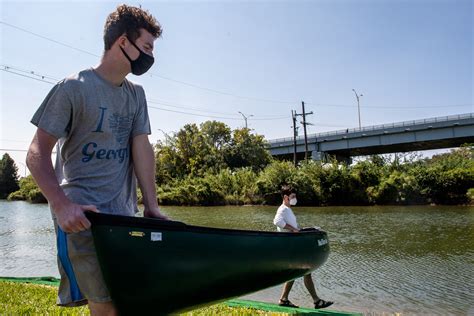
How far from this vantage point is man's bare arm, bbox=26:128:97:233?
68.8 inches

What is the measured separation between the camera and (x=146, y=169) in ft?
7.71

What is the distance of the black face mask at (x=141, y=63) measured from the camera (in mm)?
2139

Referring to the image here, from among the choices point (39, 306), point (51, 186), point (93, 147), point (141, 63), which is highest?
point (141, 63)

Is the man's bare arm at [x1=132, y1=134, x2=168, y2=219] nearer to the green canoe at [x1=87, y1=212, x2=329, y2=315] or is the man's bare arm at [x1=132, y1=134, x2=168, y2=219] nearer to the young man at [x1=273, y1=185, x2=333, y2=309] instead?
the green canoe at [x1=87, y1=212, x2=329, y2=315]

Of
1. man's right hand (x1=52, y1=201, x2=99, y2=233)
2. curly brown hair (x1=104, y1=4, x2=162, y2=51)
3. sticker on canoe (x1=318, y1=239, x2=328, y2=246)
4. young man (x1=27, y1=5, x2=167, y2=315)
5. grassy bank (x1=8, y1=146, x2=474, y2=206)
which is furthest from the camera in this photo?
grassy bank (x1=8, y1=146, x2=474, y2=206)

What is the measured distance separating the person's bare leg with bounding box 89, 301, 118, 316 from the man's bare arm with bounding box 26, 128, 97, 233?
407 mm

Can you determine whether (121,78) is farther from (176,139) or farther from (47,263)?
(176,139)

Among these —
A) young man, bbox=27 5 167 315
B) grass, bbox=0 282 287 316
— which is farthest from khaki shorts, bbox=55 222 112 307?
grass, bbox=0 282 287 316

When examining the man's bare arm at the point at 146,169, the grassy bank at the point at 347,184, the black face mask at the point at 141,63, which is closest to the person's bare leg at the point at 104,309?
the man's bare arm at the point at 146,169

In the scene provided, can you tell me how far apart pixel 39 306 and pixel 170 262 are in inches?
134

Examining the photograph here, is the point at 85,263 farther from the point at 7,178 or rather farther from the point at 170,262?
the point at 7,178

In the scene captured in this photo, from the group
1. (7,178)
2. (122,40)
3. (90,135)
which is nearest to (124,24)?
(122,40)

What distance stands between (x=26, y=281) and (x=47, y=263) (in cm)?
489

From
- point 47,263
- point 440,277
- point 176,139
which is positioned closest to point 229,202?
point 176,139
